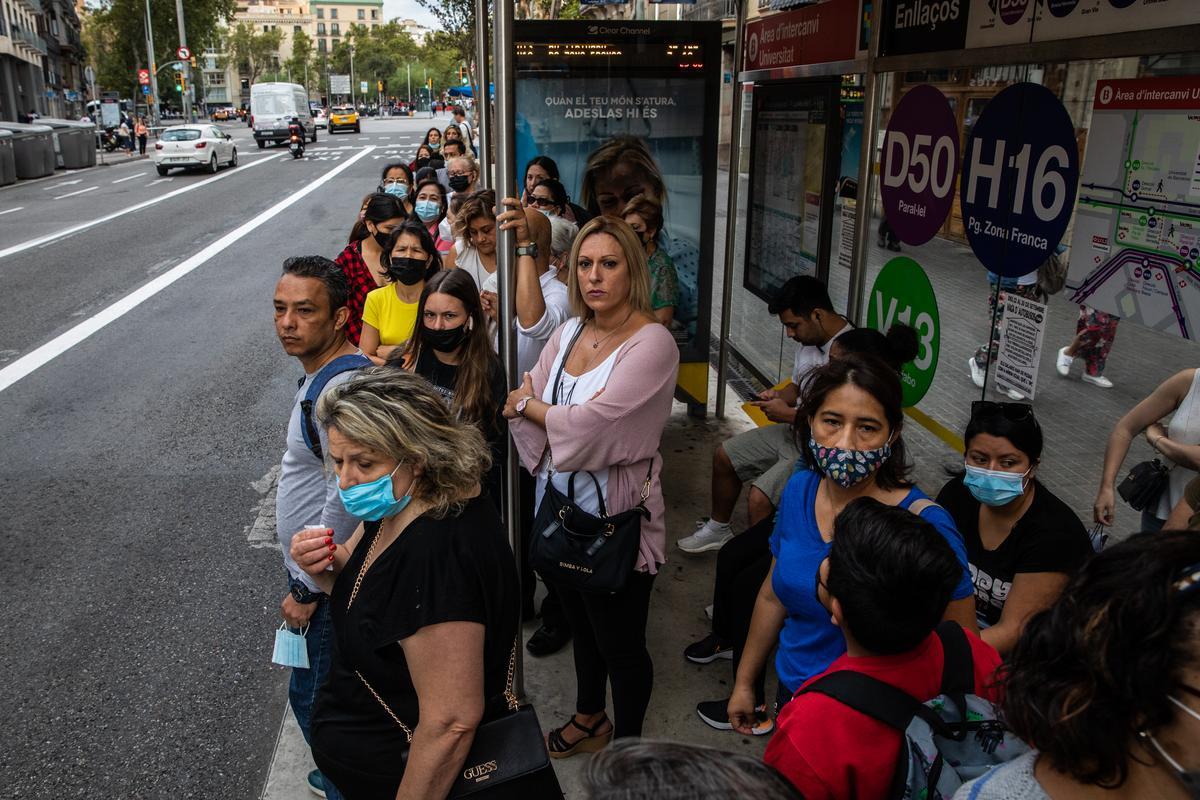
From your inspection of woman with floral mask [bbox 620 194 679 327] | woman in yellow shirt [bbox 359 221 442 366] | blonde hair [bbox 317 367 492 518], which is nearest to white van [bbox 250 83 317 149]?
woman with floral mask [bbox 620 194 679 327]

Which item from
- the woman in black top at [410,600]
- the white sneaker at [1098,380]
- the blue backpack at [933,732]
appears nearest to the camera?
the blue backpack at [933,732]

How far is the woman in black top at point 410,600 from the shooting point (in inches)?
81.7

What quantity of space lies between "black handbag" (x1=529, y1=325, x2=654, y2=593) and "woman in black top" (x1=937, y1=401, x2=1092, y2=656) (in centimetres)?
104

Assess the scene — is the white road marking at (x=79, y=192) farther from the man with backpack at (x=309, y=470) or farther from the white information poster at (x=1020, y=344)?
the white information poster at (x=1020, y=344)

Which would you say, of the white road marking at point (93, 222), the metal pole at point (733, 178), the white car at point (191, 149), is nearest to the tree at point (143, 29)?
the white car at point (191, 149)

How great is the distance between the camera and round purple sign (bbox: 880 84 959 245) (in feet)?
14.6

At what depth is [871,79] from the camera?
16.3 feet

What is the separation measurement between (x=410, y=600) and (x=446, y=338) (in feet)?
5.52

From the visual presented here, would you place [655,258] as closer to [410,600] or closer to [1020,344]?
[1020,344]

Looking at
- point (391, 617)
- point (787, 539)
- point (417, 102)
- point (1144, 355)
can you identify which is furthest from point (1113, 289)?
point (417, 102)

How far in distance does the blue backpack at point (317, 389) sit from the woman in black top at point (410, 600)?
438 mm

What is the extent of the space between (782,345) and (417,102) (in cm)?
14579

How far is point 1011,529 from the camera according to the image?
2.90 m

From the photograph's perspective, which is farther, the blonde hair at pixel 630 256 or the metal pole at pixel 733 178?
the metal pole at pixel 733 178
